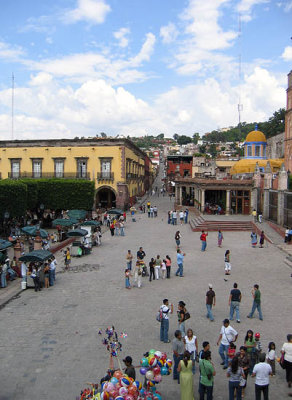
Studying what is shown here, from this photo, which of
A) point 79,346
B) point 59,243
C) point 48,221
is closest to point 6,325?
point 79,346

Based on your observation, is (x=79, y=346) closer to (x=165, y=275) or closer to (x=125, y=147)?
(x=165, y=275)

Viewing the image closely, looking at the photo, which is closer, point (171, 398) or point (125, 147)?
point (171, 398)

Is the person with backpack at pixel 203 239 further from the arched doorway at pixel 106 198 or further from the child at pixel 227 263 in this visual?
the arched doorway at pixel 106 198

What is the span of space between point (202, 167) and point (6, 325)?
56.3 meters

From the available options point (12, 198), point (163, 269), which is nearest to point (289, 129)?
point (12, 198)

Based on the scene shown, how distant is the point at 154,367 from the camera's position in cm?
755

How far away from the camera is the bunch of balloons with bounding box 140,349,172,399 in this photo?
7.40 meters

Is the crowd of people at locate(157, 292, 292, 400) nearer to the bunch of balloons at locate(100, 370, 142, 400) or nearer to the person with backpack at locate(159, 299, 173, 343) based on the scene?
the bunch of balloons at locate(100, 370, 142, 400)

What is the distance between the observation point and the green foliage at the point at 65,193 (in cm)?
3688

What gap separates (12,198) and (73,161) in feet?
54.6

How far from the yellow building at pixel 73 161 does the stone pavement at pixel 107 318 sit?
22453 millimetres

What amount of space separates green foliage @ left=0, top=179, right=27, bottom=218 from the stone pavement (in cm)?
968

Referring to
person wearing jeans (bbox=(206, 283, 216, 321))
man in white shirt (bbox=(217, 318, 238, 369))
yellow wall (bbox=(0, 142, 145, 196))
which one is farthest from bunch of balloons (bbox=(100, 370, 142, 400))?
yellow wall (bbox=(0, 142, 145, 196))

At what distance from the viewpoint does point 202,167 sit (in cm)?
6575
